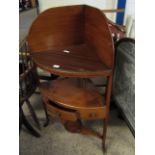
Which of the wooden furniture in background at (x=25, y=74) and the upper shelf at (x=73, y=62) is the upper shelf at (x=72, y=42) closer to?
the upper shelf at (x=73, y=62)

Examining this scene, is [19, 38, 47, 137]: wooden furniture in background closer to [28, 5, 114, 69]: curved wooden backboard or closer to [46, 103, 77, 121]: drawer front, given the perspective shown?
[28, 5, 114, 69]: curved wooden backboard

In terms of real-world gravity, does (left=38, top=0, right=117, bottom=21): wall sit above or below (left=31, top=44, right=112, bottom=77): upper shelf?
above

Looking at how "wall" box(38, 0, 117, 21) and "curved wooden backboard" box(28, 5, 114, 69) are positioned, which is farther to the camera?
"wall" box(38, 0, 117, 21)

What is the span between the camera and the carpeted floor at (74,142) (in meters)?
1.49

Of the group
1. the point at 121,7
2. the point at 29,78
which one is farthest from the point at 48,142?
the point at 121,7

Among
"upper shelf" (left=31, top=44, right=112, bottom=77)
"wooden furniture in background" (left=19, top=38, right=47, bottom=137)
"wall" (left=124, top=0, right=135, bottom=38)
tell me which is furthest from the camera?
"wall" (left=124, top=0, right=135, bottom=38)

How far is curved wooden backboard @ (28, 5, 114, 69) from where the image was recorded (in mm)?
1291

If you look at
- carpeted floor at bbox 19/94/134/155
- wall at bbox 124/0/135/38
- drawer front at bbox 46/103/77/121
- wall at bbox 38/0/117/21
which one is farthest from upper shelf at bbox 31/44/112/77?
wall at bbox 38/0/117/21

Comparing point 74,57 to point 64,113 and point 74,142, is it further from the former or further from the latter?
point 74,142

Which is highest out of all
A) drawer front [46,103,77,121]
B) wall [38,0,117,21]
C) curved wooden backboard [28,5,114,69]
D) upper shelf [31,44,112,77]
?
wall [38,0,117,21]

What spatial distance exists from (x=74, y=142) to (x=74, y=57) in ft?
2.50

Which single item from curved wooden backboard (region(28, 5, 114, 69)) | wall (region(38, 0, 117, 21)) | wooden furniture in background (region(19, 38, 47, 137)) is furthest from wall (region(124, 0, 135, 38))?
wooden furniture in background (region(19, 38, 47, 137))

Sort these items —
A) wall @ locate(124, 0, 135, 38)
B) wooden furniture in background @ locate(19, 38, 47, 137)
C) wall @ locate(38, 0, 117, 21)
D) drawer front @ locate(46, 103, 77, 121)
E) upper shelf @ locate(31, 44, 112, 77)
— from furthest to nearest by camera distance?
wall @ locate(38, 0, 117, 21), wall @ locate(124, 0, 135, 38), wooden furniture in background @ locate(19, 38, 47, 137), drawer front @ locate(46, 103, 77, 121), upper shelf @ locate(31, 44, 112, 77)
